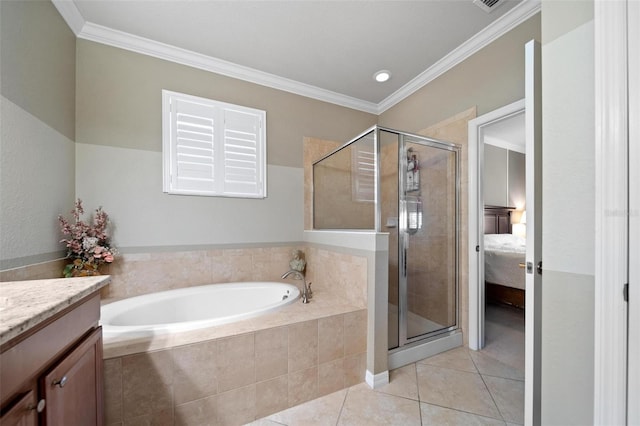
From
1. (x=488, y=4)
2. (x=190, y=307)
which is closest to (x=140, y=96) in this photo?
(x=190, y=307)

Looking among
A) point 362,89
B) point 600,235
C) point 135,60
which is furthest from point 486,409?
point 135,60

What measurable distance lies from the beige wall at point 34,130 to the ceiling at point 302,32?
0.34 m

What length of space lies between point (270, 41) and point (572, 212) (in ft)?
7.58

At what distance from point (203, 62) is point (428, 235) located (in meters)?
2.69

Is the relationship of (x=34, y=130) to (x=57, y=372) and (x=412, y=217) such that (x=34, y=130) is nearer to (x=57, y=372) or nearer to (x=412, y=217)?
(x=57, y=372)

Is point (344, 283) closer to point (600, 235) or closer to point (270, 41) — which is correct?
point (600, 235)

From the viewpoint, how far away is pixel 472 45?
203cm

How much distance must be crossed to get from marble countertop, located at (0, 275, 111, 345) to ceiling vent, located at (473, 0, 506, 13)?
8.80 ft

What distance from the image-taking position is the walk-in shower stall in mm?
1973

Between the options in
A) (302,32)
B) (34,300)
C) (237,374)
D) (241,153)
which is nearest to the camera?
(34,300)

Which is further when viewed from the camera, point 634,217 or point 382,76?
point 382,76

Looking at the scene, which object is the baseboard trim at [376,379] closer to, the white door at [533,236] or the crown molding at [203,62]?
the white door at [533,236]

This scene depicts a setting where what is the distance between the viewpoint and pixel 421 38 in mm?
1995

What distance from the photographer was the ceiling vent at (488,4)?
164 cm
